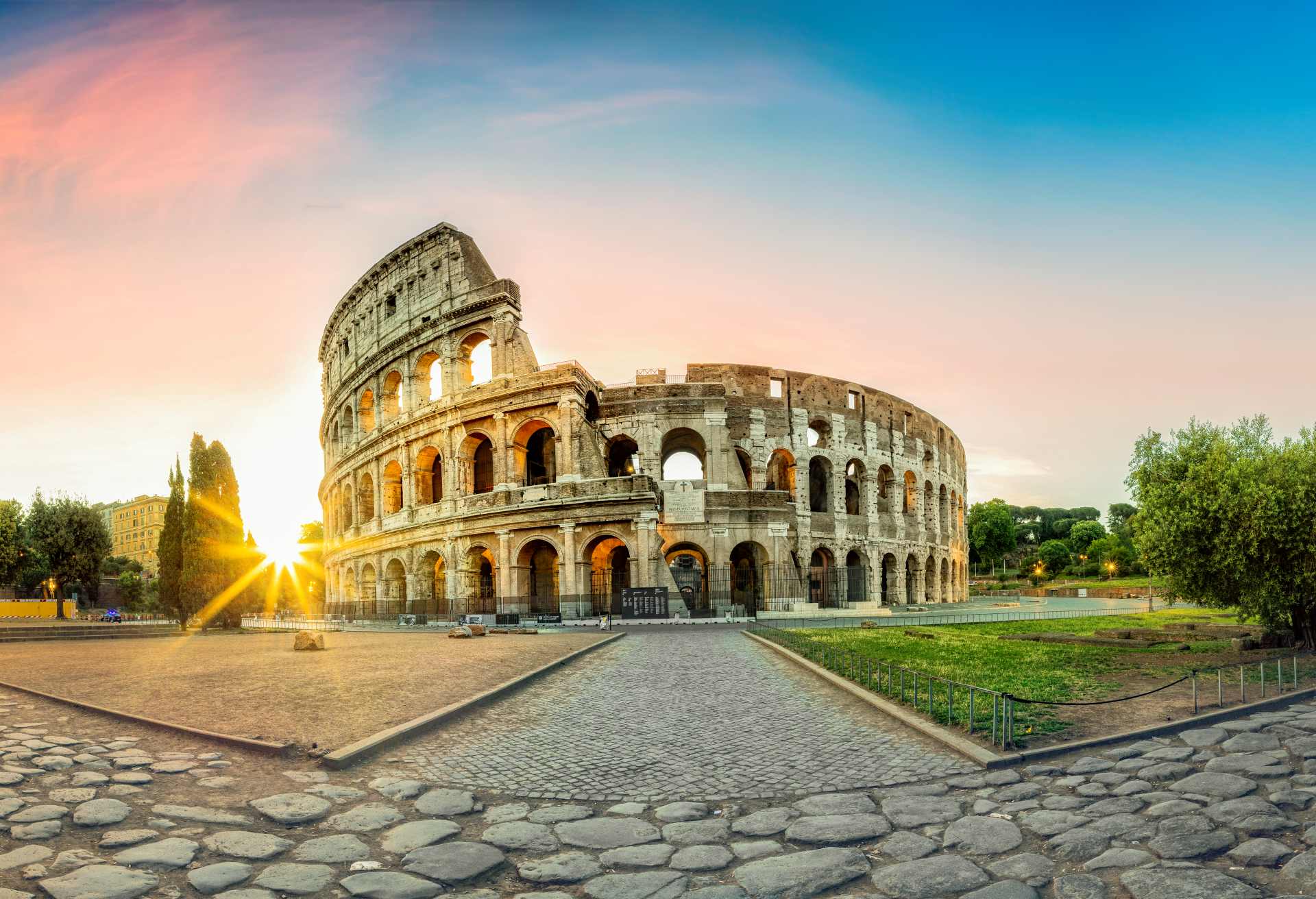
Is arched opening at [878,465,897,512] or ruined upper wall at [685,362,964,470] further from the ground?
ruined upper wall at [685,362,964,470]

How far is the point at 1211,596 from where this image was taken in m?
13.9

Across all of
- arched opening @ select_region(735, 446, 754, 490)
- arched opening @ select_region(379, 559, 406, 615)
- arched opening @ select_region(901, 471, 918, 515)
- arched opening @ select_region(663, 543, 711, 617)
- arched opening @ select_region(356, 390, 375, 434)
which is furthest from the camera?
arched opening @ select_region(901, 471, 918, 515)

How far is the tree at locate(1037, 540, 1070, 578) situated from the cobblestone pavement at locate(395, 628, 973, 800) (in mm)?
88558

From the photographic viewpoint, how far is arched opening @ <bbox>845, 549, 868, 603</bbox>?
4225 cm

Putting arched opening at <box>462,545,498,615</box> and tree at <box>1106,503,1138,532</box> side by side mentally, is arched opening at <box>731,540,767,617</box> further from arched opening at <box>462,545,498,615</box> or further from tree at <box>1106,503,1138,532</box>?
tree at <box>1106,503,1138,532</box>

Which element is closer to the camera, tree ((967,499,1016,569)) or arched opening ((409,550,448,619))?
arched opening ((409,550,448,619))

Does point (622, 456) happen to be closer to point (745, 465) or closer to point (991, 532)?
point (745, 465)

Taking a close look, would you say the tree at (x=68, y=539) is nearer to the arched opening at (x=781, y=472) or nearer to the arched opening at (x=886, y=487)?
the arched opening at (x=781, y=472)

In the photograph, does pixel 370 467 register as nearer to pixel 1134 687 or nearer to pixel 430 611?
pixel 430 611

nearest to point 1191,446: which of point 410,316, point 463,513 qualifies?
point 463,513

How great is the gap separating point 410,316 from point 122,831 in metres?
38.0

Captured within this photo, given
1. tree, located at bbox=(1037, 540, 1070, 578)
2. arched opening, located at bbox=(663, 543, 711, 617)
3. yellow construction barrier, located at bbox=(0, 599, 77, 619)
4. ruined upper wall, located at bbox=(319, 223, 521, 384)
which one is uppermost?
ruined upper wall, located at bbox=(319, 223, 521, 384)

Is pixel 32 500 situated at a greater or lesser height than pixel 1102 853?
greater

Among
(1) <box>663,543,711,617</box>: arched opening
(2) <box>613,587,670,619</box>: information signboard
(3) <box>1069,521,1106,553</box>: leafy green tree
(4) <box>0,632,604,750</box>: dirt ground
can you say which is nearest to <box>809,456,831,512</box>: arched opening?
(1) <box>663,543,711,617</box>: arched opening
